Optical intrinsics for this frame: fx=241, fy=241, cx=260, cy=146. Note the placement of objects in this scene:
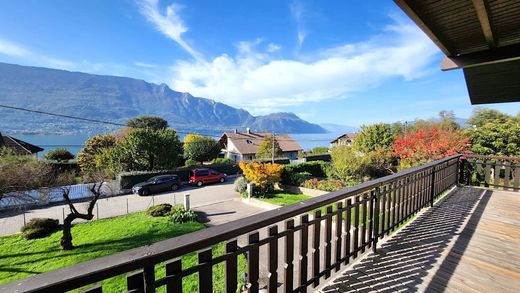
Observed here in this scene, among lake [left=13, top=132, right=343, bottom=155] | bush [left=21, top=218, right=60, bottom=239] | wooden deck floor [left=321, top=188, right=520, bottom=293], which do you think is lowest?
bush [left=21, top=218, right=60, bottom=239]

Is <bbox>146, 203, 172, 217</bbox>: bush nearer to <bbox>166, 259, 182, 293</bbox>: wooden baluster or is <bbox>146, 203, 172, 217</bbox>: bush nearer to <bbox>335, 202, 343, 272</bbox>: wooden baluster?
<bbox>335, 202, 343, 272</bbox>: wooden baluster

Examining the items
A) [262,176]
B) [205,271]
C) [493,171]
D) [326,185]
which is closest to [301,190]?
[326,185]

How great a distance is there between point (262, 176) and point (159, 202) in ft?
19.6

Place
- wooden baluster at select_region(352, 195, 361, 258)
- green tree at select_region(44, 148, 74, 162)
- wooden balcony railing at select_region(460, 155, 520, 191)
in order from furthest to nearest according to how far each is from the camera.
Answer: green tree at select_region(44, 148, 74, 162) → wooden balcony railing at select_region(460, 155, 520, 191) → wooden baluster at select_region(352, 195, 361, 258)

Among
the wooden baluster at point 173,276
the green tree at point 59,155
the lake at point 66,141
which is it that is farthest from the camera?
the lake at point 66,141

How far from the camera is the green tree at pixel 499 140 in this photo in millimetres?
12633

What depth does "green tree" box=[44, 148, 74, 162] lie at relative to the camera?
20.3 m

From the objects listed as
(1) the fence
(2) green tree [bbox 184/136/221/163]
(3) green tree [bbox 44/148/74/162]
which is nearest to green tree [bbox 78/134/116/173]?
(3) green tree [bbox 44/148/74/162]

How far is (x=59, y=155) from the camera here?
67.8ft

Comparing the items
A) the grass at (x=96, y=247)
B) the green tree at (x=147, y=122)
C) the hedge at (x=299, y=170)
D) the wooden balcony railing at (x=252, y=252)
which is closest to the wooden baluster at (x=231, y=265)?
the wooden balcony railing at (x=252, y=252)

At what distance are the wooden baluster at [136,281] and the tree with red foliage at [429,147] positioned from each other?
13393mm

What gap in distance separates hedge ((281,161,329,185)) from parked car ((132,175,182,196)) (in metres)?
7.47

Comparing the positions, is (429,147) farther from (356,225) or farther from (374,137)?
(356,225)

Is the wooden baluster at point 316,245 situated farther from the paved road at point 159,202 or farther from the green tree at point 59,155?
the green tree at point 59,155
